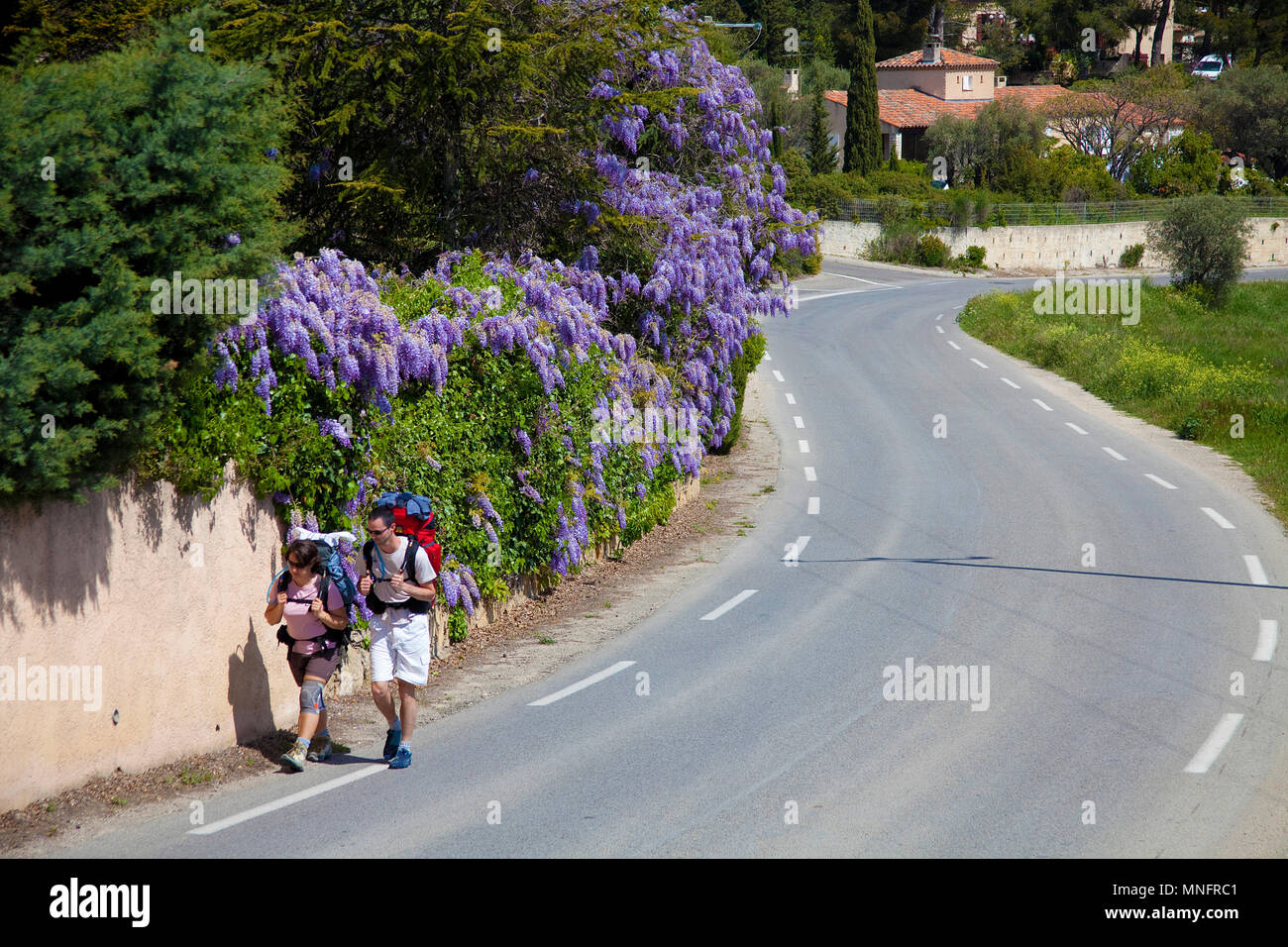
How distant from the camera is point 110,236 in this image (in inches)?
278

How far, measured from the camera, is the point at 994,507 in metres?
20.3

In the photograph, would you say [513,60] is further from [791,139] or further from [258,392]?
[791,139]

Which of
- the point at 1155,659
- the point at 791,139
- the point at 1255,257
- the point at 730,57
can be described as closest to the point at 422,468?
the point at 1155,659

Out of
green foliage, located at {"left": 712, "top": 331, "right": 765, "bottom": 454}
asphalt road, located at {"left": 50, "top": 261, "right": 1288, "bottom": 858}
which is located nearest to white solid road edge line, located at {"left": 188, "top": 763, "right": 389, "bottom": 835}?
asphalt road, located at {"left": 50, "top": 261, "right": 1288, "bottom": 858}

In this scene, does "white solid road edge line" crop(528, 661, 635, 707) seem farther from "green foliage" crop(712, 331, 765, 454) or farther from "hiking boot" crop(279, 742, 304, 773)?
"green foliage" crop(712, 331, 765, 454)

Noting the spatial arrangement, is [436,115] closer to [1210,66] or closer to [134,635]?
[134,635]

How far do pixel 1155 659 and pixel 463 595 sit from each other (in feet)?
21.9

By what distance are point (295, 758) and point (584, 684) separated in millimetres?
3311

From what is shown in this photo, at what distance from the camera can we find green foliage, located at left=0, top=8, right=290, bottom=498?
267 inches

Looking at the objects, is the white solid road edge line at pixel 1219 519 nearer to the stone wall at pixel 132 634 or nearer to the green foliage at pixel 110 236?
the stone wall at pixel 132 634

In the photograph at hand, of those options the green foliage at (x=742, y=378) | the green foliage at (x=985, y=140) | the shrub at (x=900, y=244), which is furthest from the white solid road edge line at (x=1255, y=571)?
the green foliage at (x=985, y=140)

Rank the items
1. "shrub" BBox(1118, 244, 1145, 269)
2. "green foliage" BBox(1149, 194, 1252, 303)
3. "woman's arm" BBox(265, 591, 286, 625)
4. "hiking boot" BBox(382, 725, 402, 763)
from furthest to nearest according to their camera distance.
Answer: "shrub" BBox(1118, 244, 1145, 269), "green foliage" BBox(1149, 194, 1252, 303), "hiking boot" BBox(382, 725, 402, 763), "woman's arm" BBox(265, 591, 286, 625)

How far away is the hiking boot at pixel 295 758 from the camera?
339 inches

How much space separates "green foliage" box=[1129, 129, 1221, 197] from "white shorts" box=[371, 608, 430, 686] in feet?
245
